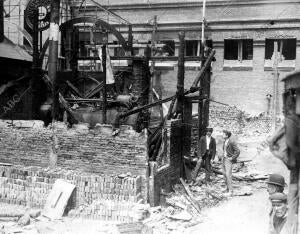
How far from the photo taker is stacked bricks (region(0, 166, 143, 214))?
9.75 meters

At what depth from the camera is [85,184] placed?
1002 centimetres

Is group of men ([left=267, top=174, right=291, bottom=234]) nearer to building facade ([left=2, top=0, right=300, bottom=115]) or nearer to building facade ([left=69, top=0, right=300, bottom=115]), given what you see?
building facade ([left=2, top=0, right=300, bottom=115])

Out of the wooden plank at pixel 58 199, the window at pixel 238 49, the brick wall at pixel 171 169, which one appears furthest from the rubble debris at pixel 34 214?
the window at pixel 238 49

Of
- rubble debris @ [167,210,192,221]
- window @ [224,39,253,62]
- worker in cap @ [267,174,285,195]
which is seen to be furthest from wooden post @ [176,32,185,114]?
window @ [224,39,253,62]

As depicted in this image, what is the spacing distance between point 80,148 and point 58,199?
177 cm

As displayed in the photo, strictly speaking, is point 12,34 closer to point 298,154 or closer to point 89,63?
point 89,63

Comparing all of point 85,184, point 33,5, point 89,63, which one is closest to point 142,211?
point 85,184

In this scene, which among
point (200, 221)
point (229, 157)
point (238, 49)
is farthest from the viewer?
point (238, 49)

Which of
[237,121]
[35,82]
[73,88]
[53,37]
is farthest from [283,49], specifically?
[35,82]

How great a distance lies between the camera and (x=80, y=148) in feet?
36.7

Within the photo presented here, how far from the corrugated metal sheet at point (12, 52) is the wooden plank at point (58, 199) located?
29.9ft

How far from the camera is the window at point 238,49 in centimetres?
2228

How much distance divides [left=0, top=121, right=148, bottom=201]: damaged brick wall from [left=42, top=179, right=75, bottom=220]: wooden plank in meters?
1.18

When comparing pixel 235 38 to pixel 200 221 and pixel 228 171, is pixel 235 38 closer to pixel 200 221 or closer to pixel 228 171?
pixel 228 171
